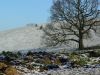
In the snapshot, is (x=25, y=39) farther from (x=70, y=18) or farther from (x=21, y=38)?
(x=70, y=18)

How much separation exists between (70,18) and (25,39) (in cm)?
1396

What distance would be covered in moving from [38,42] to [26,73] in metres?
39.1

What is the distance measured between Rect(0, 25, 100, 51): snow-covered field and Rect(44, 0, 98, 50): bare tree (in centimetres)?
420

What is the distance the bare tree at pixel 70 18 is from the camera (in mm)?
53062

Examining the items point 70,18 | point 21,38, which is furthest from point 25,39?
point 70,18

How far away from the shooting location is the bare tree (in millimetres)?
53062

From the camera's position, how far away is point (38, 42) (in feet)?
205

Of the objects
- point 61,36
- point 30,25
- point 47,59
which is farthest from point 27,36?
point 47,59

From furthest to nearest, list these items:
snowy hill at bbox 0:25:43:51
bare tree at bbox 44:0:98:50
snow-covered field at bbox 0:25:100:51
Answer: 1. snowy hill at bbox 0:25:43:51
2. snow-covered field at bbox 0:25:100:51
3. bare tree at bbox 44:0:98:50

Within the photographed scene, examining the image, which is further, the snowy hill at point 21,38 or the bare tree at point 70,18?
the snowy hill at point 21,38

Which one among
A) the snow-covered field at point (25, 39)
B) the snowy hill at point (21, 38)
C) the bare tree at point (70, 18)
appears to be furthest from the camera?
the snowy hill at point (21, 38)

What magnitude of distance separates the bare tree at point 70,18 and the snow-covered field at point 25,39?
4.20 meters

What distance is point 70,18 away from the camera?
53562 mm

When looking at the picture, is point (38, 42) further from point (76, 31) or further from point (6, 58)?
point (6, 58)
